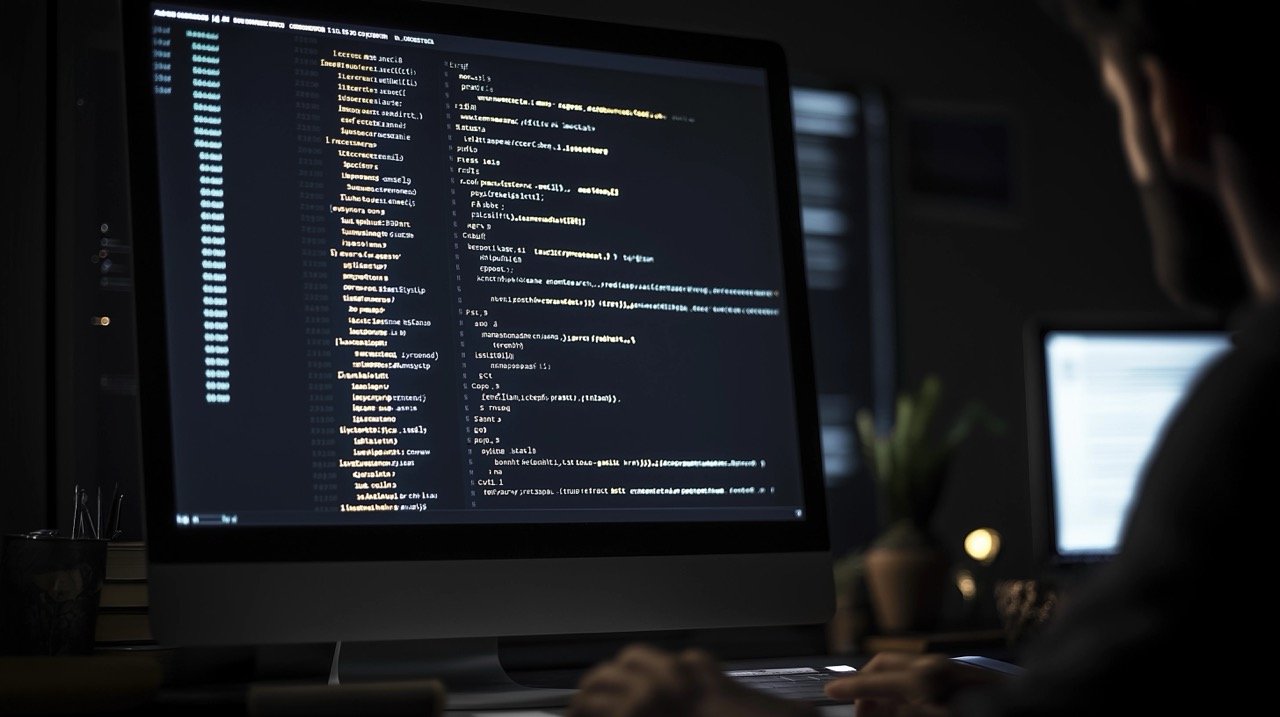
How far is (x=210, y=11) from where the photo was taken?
898 millimetres

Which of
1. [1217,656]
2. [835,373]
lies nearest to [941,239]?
[835,373]

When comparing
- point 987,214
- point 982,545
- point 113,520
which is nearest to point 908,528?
point 982,545

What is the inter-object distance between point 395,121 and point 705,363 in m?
0.33

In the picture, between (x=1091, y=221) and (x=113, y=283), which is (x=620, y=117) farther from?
(x=1091, y=221)

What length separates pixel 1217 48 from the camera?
54cm

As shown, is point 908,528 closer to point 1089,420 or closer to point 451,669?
point 1089,420

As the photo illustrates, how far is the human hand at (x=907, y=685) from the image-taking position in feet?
2.45

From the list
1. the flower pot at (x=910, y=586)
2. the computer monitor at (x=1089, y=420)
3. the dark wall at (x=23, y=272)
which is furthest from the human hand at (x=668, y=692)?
the computer monitor at (x=1089, y=420)

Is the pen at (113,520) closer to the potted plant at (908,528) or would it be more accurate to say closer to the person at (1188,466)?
the person at (1188,466)

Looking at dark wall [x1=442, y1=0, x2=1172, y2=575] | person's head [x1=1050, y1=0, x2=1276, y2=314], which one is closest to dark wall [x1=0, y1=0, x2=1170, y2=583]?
dark wall [x1=442, y1=0, x2=1172, y2=575]

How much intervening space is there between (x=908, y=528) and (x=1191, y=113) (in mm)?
1198

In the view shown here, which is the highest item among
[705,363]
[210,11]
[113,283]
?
[210,11]

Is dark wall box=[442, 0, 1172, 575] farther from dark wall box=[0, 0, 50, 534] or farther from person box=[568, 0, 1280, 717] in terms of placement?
person box=[568, 0, 1280, 717]

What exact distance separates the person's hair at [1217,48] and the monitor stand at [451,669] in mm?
590
